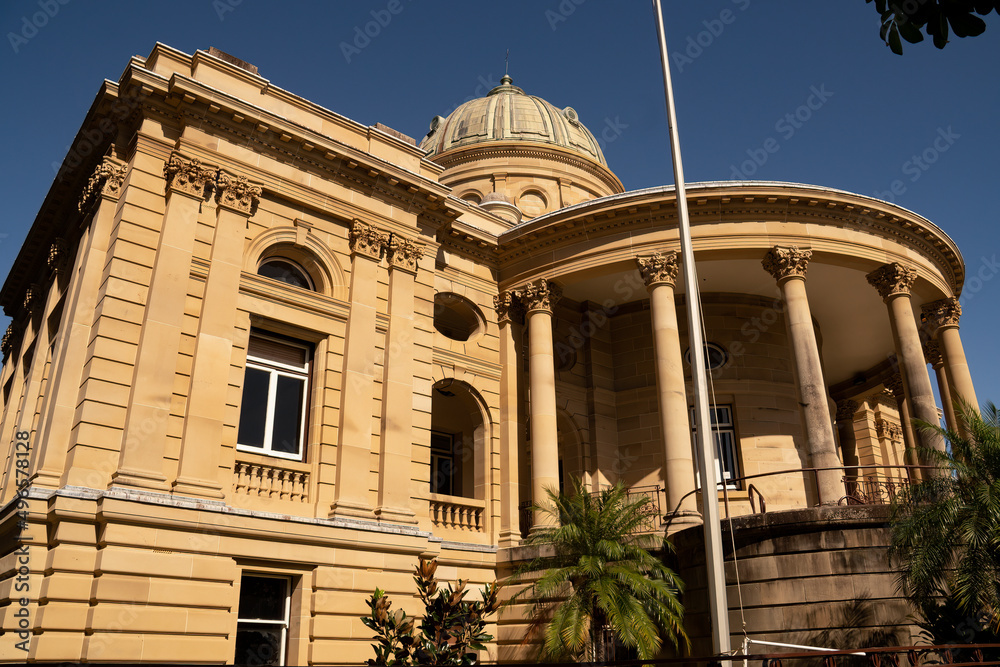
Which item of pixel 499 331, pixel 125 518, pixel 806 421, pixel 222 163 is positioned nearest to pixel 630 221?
pixel 499 331

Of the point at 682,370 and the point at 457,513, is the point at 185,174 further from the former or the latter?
the point at 682,370

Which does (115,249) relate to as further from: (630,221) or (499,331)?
(630,221)

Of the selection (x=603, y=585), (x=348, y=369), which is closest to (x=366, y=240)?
(x=348, y=369)

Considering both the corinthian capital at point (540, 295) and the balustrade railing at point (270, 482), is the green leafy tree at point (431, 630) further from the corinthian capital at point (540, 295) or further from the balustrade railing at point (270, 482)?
the corinthian capital at point (540, 295)

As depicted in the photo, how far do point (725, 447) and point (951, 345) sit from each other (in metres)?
7.86

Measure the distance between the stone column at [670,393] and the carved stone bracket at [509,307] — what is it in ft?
13.4

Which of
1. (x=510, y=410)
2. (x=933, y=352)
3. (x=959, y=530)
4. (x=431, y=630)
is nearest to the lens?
Answer: (x=959, y=530)

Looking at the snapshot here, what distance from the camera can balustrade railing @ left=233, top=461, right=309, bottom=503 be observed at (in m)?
16.4

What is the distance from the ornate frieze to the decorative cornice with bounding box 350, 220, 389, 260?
3832 mm

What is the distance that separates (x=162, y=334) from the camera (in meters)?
16.0

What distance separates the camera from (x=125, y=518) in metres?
14.0

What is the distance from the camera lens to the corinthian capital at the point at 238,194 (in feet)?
58.6

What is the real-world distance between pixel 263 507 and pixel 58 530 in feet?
12.7

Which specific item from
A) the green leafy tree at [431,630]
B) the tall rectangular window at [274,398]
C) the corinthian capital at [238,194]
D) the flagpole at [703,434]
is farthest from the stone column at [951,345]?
the corinthian capital at [238,194]
